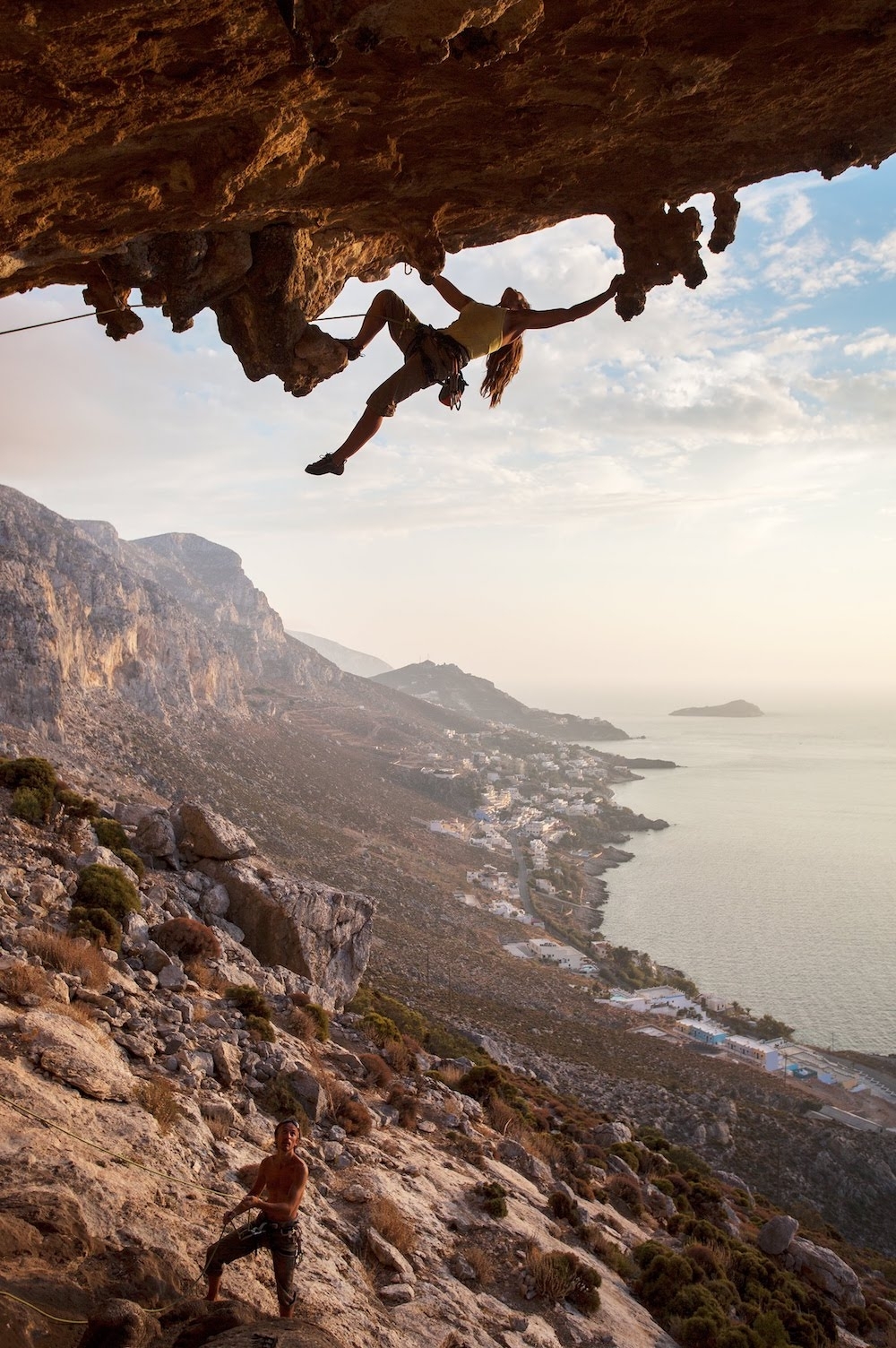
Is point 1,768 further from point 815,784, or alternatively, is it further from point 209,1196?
point 815,784

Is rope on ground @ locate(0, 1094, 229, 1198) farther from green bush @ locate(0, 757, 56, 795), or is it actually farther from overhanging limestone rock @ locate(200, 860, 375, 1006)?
overhanging limestone rock @ locate(200, 860, 375, 1006)

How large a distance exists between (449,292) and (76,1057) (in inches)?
268

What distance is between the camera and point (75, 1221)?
4.22 meters

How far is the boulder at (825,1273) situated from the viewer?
12172 millimetres

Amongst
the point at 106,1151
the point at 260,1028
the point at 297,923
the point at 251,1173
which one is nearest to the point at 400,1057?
the point at 260,1028

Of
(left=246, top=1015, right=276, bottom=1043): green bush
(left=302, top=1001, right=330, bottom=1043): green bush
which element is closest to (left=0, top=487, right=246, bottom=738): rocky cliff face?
(left=302, top=1001, right=330, bottom=1043): green bush

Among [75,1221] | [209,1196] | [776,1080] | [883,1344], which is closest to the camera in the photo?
[75,1221]

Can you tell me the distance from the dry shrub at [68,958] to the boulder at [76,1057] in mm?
1240

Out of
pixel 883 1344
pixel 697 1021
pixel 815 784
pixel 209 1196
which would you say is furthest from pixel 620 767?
pixel 209 1196

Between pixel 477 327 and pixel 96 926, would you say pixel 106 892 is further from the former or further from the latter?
pixel 477 327

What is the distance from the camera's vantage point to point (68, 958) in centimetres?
795

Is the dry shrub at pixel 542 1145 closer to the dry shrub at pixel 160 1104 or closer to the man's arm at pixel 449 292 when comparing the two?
the dry shrub at pixel 160 1104

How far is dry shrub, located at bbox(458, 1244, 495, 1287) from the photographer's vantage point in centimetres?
657

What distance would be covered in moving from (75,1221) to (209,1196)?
4.47 ft
